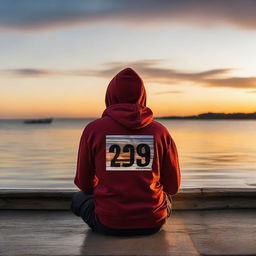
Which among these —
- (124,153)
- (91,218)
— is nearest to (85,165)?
(124,153)

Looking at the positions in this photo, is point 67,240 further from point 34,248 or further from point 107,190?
point 107,190

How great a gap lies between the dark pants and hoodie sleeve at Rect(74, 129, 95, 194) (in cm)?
16

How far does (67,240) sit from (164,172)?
833 mm

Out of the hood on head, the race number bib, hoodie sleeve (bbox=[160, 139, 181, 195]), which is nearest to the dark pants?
hoodie sleeve (bbox=[160, 139, 181, 195])

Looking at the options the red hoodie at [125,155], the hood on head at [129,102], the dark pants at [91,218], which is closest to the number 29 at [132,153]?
the red hoodie at [125,155]

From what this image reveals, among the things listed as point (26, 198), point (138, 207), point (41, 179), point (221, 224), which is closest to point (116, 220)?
point (138, 207)

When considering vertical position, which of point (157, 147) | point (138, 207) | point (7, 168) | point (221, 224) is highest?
point (157, 147)

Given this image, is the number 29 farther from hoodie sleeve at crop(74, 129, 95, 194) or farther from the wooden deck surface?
the wooden deck surface

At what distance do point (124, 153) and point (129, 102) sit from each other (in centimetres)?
35

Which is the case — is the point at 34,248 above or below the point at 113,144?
below

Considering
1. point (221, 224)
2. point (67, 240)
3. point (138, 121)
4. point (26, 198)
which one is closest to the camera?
point (138, 121)

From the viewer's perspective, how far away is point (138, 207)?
3336mm

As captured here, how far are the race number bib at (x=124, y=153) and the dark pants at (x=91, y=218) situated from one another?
426 mm

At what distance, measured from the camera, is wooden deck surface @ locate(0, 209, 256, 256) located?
3.22 m
